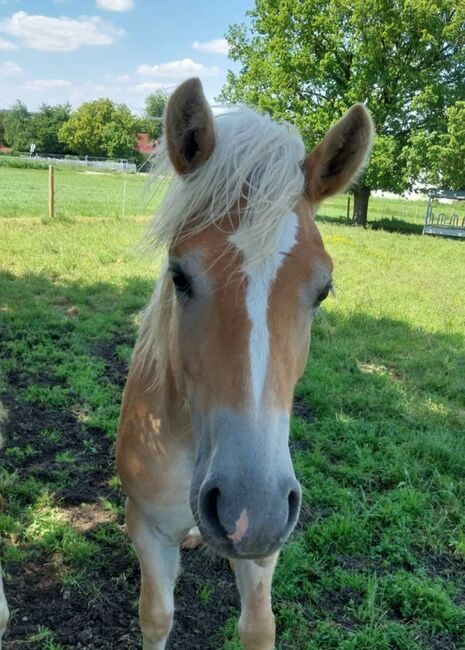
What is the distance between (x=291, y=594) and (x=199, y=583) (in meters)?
0.50

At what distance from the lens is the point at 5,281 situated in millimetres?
7879

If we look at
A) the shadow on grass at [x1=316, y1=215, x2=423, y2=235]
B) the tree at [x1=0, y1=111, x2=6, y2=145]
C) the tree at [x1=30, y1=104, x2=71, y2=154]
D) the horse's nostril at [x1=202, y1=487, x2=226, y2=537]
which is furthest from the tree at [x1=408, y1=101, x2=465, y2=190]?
the tree at [x1=0, y1=111, x2=6, y2=145]

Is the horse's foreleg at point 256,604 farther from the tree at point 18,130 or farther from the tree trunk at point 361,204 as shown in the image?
the tree at point 18,130

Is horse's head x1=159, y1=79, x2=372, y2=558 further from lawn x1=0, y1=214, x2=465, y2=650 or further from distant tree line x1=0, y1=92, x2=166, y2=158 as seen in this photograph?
distant tree line x1=0, y1=92, x2=166, y2=158

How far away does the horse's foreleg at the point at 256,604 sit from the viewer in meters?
2.14

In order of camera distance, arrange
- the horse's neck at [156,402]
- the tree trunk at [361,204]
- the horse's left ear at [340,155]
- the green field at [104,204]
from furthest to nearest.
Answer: the tree trunk at [361,204]
the green field at [104,204]
the horse's neck at [156,402]
the horse's left ear at [340,155]

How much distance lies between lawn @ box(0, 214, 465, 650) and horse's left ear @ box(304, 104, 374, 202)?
1103mm

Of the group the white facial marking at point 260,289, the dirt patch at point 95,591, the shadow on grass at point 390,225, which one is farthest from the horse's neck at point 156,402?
the shadow on grass at point 390,225

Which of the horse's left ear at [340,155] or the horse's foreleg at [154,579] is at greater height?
the horse's left ear at [340,155]

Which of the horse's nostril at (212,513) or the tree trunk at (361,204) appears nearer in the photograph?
the horse's nostril at (212,513)

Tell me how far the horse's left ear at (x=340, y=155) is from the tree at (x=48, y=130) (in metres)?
83.3

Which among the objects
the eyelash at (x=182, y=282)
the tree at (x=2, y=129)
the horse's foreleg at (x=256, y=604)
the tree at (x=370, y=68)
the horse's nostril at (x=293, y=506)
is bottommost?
the horse's foreleg at (x=256, y=604)

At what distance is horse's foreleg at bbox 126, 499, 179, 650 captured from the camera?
224cm

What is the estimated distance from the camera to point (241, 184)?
1680 mm
